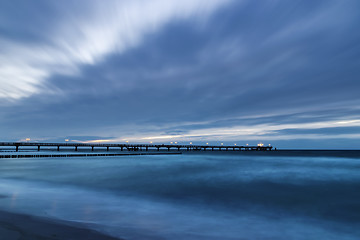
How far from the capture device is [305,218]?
10.8 meters

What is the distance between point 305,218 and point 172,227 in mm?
7176

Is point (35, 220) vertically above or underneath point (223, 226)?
above

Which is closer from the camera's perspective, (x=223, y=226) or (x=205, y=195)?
(x=223, y=226)

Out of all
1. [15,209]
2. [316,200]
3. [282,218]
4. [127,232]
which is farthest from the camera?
[316,200]

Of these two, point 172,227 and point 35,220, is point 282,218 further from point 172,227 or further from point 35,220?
point 35,220

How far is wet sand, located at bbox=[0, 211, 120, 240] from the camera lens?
20.2 feet

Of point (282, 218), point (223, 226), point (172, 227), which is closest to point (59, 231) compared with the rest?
point (172, 227)

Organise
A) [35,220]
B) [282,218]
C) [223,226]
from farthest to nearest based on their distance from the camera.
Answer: [282,218]
[223,226]
[35,220]

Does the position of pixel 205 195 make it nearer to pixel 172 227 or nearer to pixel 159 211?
pixel 159 211

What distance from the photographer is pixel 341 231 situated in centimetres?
927

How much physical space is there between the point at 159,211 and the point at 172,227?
112 inches

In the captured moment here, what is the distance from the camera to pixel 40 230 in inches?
268

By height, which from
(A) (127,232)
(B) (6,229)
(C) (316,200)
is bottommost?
(C) (316,200)

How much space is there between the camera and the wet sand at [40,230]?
617 centimetres
